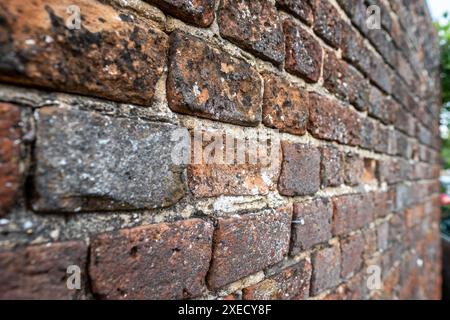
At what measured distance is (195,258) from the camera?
0.50 meters

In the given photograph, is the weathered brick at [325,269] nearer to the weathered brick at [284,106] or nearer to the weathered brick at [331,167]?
the weathered brick at [331,167]

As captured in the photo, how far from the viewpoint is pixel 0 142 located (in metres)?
0.31

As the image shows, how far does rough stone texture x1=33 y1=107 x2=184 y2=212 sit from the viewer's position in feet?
1.13

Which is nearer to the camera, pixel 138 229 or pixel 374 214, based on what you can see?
pixel 138 229

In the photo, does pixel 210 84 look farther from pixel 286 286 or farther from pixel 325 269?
pixel 325 269

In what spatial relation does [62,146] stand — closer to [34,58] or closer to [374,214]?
[34,58]

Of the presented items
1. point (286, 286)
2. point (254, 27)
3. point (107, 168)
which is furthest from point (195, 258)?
point (254, 27)

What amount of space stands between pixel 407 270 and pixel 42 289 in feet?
6.35

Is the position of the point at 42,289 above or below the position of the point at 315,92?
below

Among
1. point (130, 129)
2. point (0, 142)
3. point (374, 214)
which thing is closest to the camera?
point (0, 142)

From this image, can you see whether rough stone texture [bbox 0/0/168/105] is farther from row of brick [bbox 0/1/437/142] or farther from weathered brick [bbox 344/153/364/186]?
weathered brick [bbox 344/153/364/186]

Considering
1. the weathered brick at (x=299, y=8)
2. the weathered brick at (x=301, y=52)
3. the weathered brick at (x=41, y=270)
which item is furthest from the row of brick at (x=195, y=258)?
the weathered brick at (x=299, y=8)

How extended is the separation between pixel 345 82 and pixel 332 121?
163 mm

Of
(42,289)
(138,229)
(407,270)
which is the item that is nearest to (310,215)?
(138,229)
